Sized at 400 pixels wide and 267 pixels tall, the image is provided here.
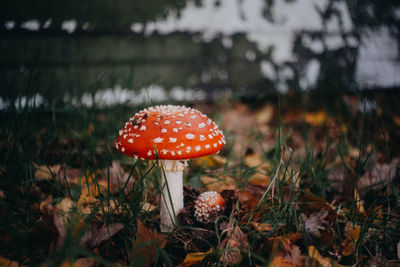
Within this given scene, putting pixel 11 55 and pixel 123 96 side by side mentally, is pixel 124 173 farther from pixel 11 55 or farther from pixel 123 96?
pixel 11 55

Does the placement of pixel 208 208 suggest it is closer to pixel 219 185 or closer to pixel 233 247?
pixel 233 247

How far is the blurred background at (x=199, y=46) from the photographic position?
2.84 meters

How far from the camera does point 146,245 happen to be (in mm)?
1018

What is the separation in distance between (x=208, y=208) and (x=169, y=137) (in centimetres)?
37

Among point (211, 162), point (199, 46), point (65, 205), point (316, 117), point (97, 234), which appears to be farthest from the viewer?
point (199, 46)

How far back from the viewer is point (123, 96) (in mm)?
3160

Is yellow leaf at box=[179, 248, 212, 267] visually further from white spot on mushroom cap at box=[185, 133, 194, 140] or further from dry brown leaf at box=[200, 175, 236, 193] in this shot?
dry brown leaf at box=[200, 175, 236, 193]

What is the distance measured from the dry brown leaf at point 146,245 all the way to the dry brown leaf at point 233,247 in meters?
0.24

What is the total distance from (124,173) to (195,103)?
1949mm

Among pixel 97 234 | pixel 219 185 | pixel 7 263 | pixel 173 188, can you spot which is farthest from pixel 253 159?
pixel 7 263

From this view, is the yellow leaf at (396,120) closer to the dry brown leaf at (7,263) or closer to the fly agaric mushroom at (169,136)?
the fly agaric mushroom at (169,136)

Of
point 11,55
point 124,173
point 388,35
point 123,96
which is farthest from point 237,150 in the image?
point 388,35

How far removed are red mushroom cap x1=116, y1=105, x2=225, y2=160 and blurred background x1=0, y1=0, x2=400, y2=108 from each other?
1.71m

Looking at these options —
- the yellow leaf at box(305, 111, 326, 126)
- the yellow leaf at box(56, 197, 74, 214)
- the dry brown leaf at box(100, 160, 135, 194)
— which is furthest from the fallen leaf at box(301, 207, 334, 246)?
the yellow leaf at box(305, 111, 326, 126)
